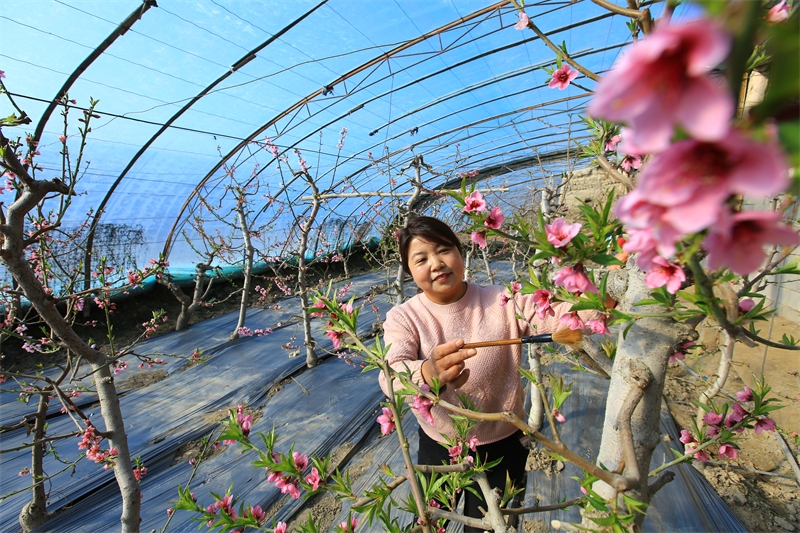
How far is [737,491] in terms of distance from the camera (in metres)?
2.67

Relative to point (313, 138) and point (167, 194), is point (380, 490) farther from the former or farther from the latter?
point (167, 194)

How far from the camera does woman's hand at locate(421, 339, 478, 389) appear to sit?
1321 mm

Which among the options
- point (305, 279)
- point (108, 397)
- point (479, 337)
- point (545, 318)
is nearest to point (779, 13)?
point (545, 318)

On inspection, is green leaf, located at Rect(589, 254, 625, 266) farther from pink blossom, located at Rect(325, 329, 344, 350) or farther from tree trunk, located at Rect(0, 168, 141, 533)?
tree trunk, located at Rect(0, 168, 141, 533)

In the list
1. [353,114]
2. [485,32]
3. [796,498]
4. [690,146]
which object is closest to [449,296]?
[690,146]

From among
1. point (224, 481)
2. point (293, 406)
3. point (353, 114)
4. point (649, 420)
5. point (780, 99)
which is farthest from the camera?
point (353, 114)

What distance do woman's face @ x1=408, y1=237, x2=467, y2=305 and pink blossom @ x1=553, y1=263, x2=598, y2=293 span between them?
114 centimetres

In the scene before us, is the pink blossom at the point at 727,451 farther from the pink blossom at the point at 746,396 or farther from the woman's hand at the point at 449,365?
the woman's hand at the point at 449,365

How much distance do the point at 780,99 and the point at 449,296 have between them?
1.74 meters

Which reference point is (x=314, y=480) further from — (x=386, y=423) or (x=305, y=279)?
(x=305, y=279)

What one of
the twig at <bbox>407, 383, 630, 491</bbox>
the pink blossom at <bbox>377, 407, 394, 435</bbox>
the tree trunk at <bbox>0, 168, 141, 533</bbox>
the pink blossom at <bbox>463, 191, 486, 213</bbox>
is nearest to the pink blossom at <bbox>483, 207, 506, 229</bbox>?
the pink blossom at <bbox>463, 191, 486, 213</bbox>

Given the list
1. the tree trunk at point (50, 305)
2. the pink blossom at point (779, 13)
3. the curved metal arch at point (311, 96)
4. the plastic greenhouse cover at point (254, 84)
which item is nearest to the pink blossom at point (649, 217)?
the pink blossom at point (779, 13)

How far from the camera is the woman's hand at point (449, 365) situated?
1321 millimetres

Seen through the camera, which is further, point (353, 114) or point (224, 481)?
point (353, 114)
